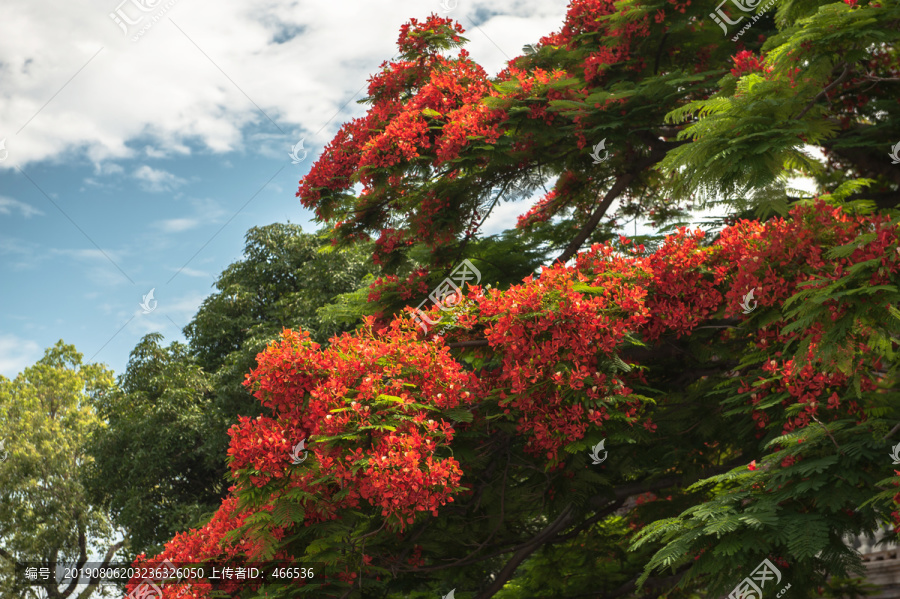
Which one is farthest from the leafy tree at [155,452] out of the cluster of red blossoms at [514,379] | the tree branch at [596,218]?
the cluster of red blossoms at [514,379]

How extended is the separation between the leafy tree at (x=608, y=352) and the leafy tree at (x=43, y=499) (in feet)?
47.9

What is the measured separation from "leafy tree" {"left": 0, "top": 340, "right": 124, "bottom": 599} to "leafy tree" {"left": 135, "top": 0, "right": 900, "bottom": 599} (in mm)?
14589

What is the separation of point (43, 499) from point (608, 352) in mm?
20994

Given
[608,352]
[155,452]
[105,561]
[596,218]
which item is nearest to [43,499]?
[105,561]

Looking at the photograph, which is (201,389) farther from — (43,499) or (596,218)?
(596,218)

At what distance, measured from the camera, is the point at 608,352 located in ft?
19.1

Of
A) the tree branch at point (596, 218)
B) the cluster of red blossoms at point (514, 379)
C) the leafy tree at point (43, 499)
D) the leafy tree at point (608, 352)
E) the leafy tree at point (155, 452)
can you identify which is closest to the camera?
the leafy tree at point (608, 352)

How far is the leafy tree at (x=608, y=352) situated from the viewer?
468cm

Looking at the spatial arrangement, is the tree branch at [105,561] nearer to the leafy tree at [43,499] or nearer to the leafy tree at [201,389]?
the leafy tree at [43,499]

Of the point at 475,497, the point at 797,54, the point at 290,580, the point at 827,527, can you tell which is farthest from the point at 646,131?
the point at 290,580

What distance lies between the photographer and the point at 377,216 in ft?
33.3

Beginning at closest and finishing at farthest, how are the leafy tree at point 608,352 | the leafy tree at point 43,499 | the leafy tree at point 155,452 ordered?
the leafy tree at point 608,352
the leafy tree at point 155,452
the leafy tree at point 43,499

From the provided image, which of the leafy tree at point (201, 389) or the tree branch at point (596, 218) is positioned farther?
the leafy tree at point (201, 389)

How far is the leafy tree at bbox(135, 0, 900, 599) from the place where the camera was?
4680 mm
